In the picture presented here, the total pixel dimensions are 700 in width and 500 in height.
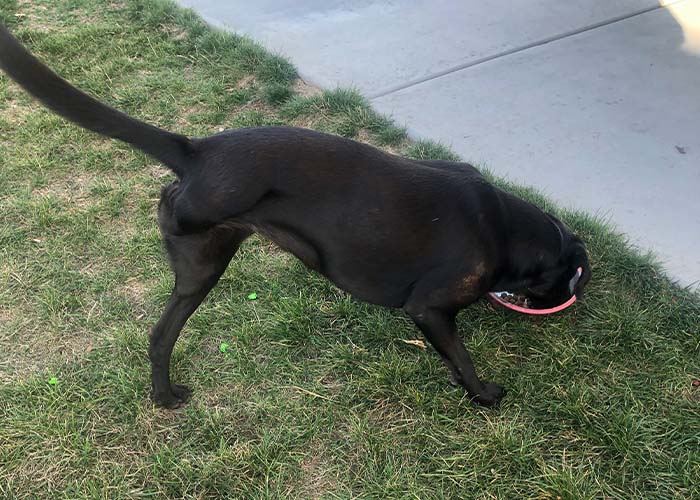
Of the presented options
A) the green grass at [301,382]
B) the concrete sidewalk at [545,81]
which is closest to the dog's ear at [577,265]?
the green grass at [301,382]

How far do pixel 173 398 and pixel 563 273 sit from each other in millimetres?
1660

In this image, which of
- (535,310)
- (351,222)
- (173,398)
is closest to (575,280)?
(535,310)

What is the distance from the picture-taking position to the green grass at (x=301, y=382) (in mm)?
2303

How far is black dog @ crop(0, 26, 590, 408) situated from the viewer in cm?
215

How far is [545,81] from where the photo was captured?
4320 mm

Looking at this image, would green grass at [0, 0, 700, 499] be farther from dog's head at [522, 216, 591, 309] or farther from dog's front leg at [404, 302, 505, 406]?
dog's head at [522, 216, 591, 309]

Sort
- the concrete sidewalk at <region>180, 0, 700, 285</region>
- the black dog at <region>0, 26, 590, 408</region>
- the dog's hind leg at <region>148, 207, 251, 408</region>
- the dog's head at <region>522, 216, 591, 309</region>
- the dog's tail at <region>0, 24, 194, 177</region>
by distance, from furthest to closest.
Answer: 1. the concrete sidewalk at <region>180, 0, 700, 285</region>
2. the dog's head at <region>522, 216, 591, 309</region>
3. the dog's hind leg at <region>148, 207, 251, 408</region>
4. the black dog at <region>0, 26, 590, 408</region>
5. the dog's tail at <region>0, 24, 194, 177</region>

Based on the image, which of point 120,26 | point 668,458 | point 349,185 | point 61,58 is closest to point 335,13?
point 120,26

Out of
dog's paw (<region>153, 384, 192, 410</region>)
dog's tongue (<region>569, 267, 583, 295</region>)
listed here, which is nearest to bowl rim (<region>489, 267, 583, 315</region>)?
dog's tongue (<region>569, 267, 583, 295</region>)

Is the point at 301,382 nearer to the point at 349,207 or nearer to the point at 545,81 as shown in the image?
the point at 349,207

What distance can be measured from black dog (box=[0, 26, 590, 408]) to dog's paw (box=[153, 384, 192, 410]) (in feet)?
0.38

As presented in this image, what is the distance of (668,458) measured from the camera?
2285 millimetres

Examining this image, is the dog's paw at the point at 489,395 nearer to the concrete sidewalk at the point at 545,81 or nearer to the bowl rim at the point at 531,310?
the bowl rim at the point at 531,310

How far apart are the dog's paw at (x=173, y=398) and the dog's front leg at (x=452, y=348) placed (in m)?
1.01
